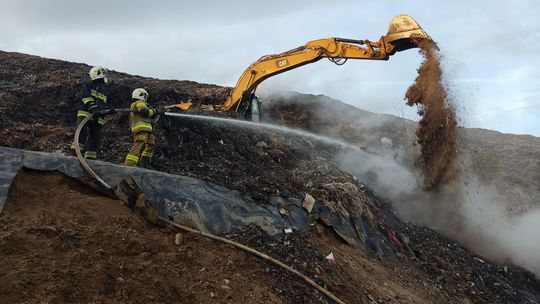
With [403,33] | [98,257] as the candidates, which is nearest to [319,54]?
[403,33]

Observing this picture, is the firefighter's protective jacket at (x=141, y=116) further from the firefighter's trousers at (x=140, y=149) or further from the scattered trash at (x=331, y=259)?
the scattered trash at (x=331, y=259)

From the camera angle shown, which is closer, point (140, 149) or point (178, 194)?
point (178, 194)

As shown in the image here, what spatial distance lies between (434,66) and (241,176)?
4334 millimetres

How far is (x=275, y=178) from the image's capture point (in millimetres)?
7934

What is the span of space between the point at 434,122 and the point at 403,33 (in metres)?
1.85

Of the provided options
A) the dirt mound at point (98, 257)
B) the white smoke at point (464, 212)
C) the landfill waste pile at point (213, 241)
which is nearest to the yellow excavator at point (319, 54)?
the landfill waste pile at point (213, 241)

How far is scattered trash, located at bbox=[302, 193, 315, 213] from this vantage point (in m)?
6.56

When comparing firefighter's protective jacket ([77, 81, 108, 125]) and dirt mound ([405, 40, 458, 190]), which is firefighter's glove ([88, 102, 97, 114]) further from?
dirt mound ([405, 40, 458, 190])

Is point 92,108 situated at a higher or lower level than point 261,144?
higher

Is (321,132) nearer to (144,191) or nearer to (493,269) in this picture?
(493,269)

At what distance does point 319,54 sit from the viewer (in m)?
9.86

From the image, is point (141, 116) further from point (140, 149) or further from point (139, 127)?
point (140, 149)

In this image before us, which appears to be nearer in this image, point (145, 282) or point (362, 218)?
point (145, 282)

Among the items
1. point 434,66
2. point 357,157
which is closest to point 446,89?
point 434,66
